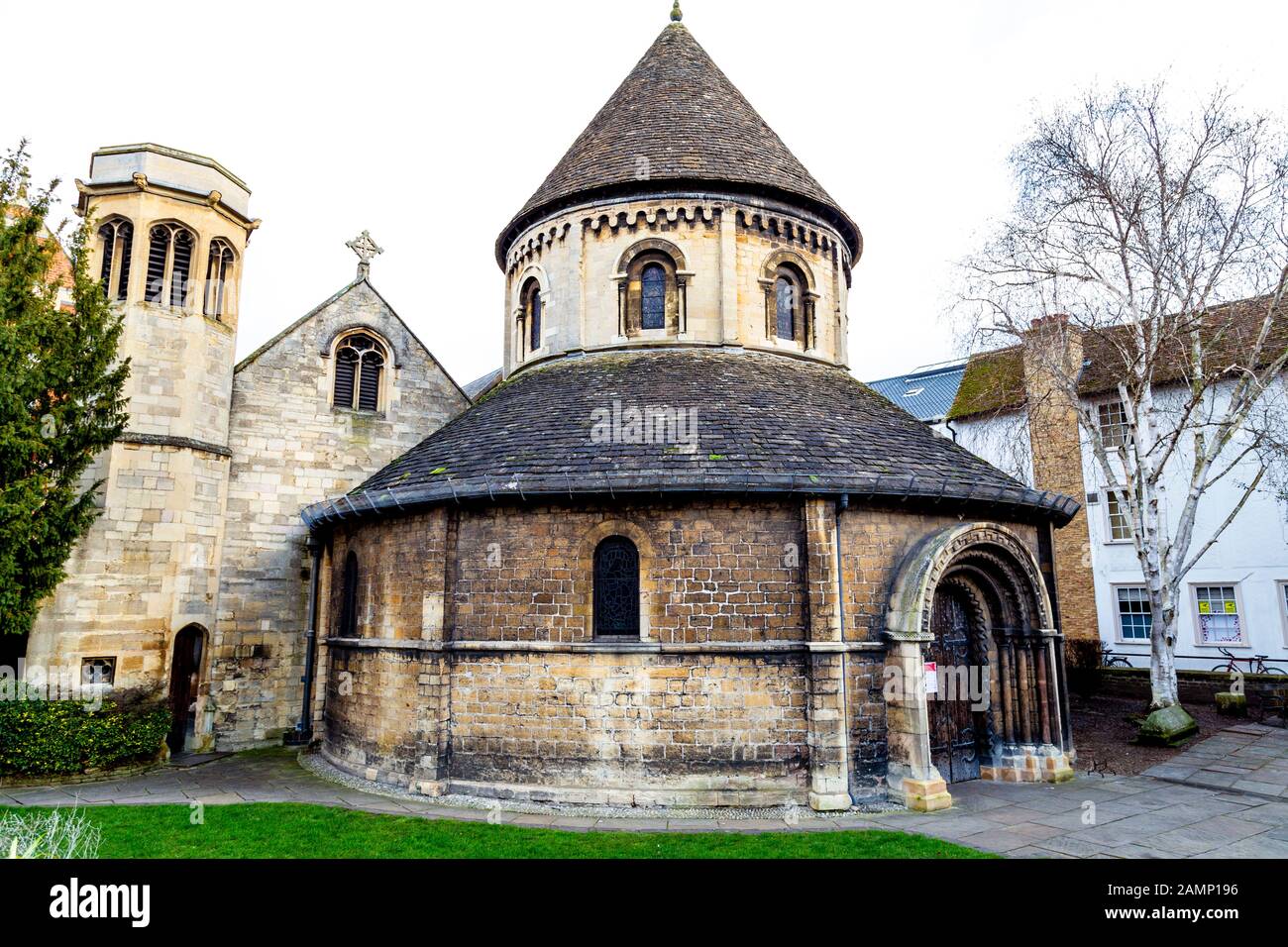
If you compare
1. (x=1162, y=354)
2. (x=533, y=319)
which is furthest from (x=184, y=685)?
(x=1162, y=354)

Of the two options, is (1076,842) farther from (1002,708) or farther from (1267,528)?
(1267,528)

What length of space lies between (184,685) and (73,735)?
265cm

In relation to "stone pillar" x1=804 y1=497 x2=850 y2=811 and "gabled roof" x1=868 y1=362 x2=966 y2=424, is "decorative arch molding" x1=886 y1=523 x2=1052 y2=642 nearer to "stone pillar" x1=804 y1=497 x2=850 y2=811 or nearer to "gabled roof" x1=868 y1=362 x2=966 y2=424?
"stone pillar" x1=804 y1=497 x2=850 y2=811

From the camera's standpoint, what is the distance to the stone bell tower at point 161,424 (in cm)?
1316

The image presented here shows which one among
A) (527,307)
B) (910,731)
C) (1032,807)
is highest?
(527,307)

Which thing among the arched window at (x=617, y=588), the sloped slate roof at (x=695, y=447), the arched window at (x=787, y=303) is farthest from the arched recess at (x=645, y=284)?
the arched window at (x=617, y=588)

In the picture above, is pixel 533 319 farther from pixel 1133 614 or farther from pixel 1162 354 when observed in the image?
pixel 1133 614

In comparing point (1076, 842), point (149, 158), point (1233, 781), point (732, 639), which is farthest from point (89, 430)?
point (1233, 781)

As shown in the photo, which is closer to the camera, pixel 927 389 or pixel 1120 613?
pixel 1120 613

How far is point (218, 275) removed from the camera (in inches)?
611

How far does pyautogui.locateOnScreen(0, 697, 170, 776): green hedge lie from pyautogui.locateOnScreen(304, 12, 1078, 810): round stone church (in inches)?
115

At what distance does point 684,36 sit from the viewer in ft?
61.2

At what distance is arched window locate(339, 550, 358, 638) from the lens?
1330 centimetres
